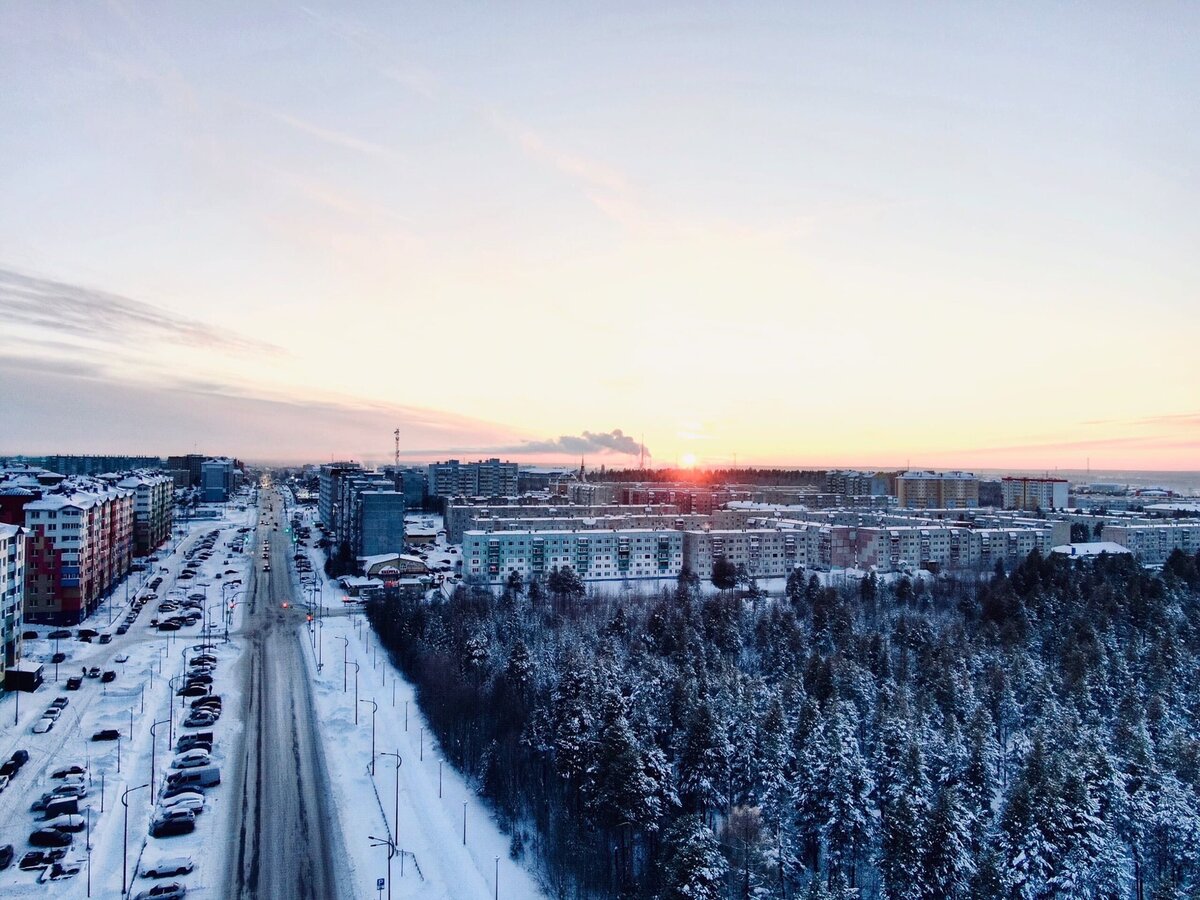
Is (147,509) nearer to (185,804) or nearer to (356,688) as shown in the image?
(356,688)

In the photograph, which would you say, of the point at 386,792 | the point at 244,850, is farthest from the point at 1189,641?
the point at 244,850

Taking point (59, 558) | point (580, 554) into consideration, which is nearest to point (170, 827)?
point (59, 558)

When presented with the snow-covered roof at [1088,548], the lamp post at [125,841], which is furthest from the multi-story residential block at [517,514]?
the lamp post at [125,841]

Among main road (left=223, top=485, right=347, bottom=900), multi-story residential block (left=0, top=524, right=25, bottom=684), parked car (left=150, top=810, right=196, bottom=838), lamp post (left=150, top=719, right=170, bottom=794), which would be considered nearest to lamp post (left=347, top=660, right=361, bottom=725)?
main road (left=223, top=485, right=347, bottom=900)

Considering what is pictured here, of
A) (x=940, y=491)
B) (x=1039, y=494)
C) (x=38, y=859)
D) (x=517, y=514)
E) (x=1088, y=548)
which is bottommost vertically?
(x=38, y=859)

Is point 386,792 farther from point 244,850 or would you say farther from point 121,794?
point 121,794

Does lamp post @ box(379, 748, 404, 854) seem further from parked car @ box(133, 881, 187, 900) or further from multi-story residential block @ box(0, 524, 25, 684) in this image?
multi-story residential block @ box(0, 524, 25, 684)

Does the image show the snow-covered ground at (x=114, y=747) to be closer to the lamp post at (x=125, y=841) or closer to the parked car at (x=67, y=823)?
the lamp post at (x=125, y=841)
